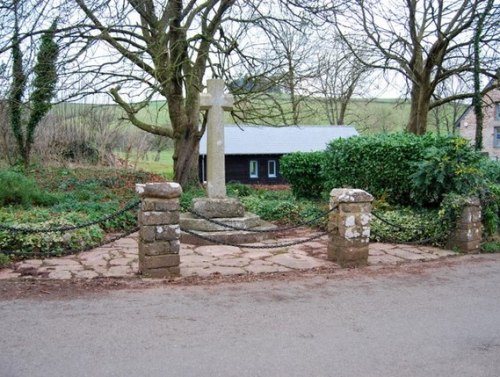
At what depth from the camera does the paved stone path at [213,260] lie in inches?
261

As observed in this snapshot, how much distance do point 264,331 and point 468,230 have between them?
5.38m

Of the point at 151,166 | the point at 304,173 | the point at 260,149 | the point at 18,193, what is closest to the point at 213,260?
the point at 18,193

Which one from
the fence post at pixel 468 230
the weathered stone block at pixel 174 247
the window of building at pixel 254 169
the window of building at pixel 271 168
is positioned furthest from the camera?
the window of building at pixel 271 168

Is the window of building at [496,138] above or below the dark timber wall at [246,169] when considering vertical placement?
above

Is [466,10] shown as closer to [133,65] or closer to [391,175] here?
[391,175]

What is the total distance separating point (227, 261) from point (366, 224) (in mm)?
2224

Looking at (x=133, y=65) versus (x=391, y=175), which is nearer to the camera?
(x=391, y=175)

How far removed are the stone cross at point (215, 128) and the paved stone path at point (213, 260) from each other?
4.60 feet

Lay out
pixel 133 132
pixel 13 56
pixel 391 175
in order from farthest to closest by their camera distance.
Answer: pixel 133 132
pixel 13 56
pixel 391 175

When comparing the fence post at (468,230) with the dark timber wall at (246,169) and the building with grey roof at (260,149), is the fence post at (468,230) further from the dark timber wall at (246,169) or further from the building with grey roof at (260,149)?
the dark timber wall at (246,169)

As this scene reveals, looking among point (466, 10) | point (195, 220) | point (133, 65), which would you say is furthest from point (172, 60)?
point (466, 10)

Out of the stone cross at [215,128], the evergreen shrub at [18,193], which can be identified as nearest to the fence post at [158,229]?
the stone cross at [215,128]

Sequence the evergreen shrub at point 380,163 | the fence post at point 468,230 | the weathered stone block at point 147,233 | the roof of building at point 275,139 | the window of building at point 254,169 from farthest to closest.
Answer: the window of building at point 254,169
the roof of building at point 275,139
the evergreen shrub at point 380,163
the fence post at point 468,230
the weathered stone block at point 147,233

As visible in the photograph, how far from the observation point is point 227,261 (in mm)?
7387
